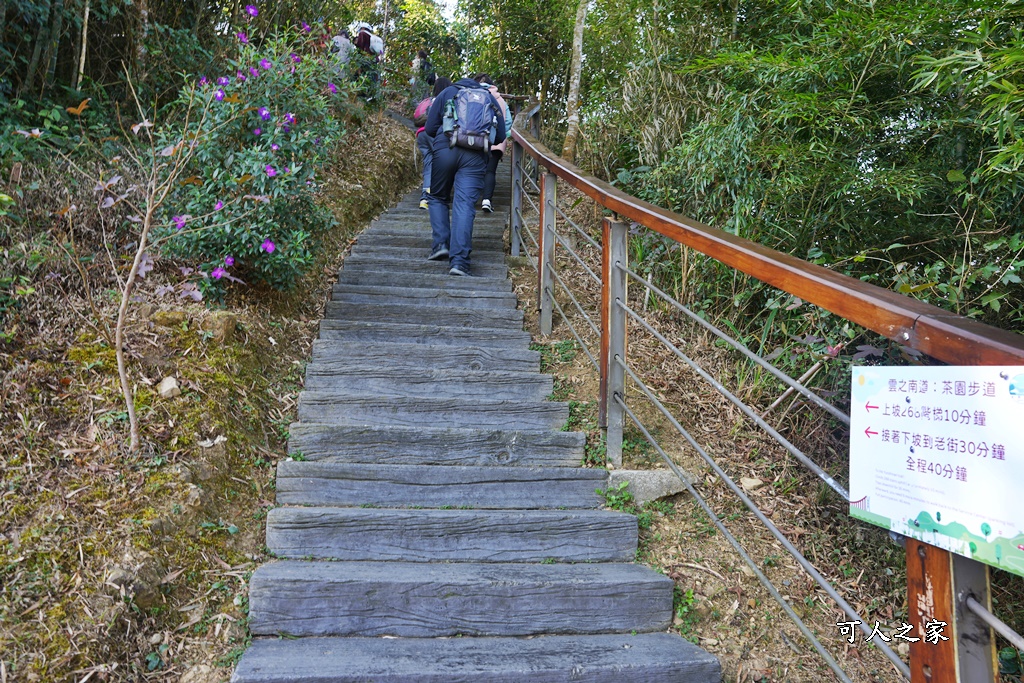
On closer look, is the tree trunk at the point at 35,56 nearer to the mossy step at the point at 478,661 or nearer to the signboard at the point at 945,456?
the mossy step at the point at 478,661

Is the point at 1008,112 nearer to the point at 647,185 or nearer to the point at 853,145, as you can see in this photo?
the point at 853,145

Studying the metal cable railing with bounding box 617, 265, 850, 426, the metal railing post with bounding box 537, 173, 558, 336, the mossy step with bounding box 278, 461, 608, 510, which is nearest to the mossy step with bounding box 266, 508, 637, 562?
the mossy step with bounding box 278, 461, 608, 510

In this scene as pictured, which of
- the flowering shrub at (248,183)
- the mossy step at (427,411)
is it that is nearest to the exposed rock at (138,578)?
the mossy step at (427,411)

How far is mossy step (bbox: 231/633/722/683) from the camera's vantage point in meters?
2.02

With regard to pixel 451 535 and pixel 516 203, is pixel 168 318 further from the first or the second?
pixel 516 203

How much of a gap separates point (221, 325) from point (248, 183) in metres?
0.86

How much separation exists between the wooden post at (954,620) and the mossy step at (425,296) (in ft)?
11.1

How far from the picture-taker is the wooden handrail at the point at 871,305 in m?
1.12

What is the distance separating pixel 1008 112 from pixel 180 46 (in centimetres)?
490

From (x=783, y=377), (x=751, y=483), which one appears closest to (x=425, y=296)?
(x=751, y=483)

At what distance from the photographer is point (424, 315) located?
4164 millimetres

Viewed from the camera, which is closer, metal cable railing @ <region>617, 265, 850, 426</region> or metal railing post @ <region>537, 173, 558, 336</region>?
metal cable railing @ <region>617, 265, 850, 426</region>

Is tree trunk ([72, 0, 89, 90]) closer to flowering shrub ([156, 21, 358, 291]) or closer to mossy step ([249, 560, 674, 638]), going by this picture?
flowering shrub ([156, 21, 358, 291])

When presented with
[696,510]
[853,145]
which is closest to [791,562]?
[696,510]
